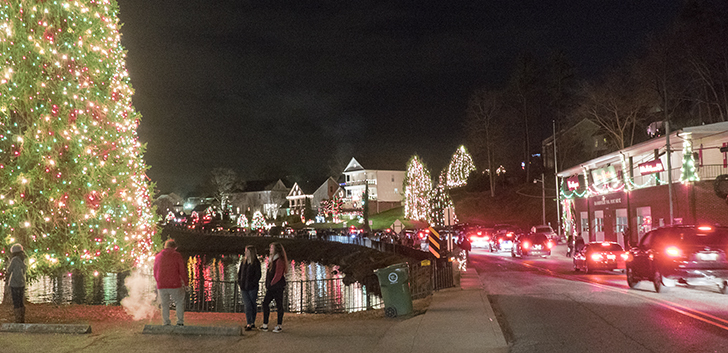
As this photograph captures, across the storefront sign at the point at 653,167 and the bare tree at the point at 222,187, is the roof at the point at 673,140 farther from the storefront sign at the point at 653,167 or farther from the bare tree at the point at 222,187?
the bare tree at the point at 222,187

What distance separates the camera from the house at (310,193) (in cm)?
10638

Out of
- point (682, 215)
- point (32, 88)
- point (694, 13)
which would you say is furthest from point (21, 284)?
point (694, 13)

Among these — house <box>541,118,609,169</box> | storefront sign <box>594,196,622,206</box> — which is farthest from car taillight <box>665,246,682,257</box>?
house <box>541,118,609,169</box>

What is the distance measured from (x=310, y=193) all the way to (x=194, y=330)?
105 meters

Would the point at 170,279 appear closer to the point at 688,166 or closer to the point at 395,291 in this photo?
the point at 395,291

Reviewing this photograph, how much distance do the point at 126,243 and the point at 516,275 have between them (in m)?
14.8

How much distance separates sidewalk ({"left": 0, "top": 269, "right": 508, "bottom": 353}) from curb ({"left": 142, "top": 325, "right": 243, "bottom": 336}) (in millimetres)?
122

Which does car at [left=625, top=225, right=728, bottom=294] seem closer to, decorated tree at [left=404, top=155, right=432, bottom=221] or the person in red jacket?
the person in red jacket

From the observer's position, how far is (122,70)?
585 inches

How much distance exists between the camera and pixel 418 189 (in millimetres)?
72000

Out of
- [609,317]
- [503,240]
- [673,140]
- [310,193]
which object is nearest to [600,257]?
[609,317]

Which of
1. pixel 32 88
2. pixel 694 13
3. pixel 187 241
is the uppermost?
pixel 694 13

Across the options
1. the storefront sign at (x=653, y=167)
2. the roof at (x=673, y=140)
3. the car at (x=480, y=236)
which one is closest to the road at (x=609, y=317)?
the roof at (x=673, y=140)

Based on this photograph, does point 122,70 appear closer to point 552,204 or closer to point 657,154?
point 657,154
